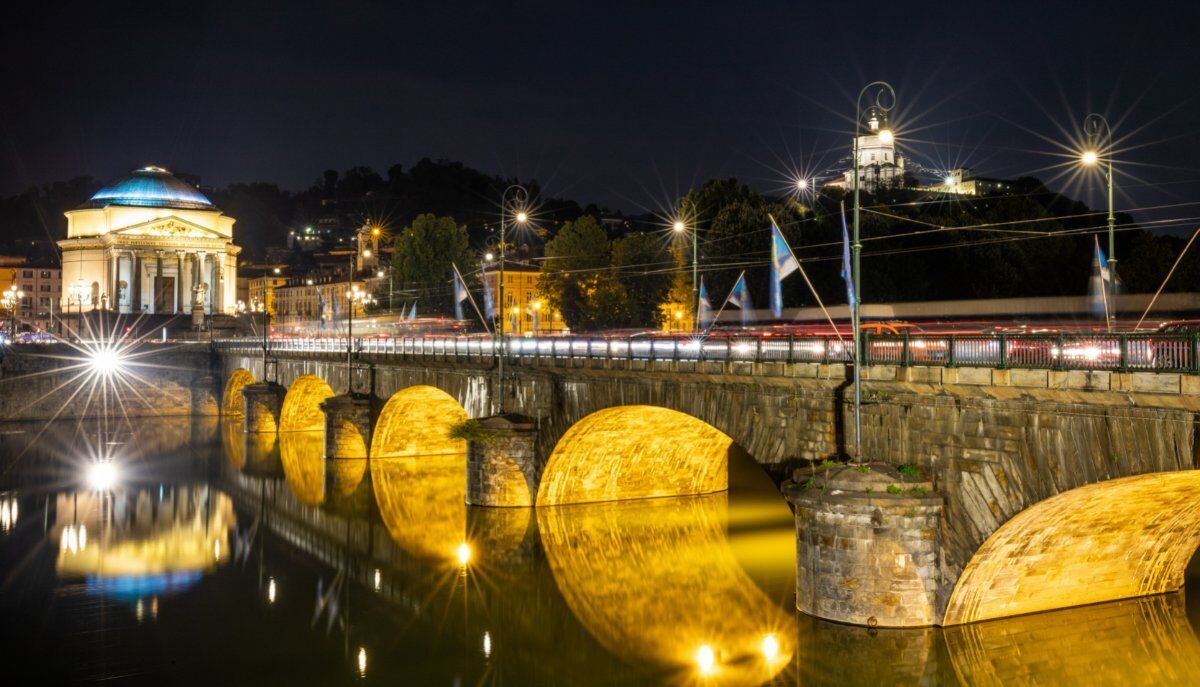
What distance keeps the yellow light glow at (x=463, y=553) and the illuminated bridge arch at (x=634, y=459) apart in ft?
11.6

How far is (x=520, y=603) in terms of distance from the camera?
25.2m

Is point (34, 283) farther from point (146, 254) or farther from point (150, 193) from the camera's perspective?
point (146, 254)

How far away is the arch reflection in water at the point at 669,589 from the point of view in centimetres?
2094

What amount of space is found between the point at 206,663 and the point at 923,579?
44.0ft

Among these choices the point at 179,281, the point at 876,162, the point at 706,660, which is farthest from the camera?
the point at 179,281

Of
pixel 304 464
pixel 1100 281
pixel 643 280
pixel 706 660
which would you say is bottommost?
pixel 706 660

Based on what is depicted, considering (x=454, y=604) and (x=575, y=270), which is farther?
(x=575, y=270)

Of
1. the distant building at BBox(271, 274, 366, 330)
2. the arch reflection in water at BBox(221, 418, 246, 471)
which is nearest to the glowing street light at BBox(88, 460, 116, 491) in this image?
the arch reflection in water at BBox(221, 418, 246, 471)

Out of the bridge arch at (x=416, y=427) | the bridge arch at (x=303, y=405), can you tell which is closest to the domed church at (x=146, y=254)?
the bridge arch at (x=303, y=405)

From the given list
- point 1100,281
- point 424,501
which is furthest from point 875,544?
point 424,501

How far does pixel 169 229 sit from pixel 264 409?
218 feet

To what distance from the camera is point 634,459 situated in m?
34.8

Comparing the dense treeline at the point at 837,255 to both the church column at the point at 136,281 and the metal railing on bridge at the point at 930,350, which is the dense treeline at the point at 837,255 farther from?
the church column at the point at 136,281

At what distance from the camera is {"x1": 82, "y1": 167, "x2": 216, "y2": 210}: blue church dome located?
122062mm
